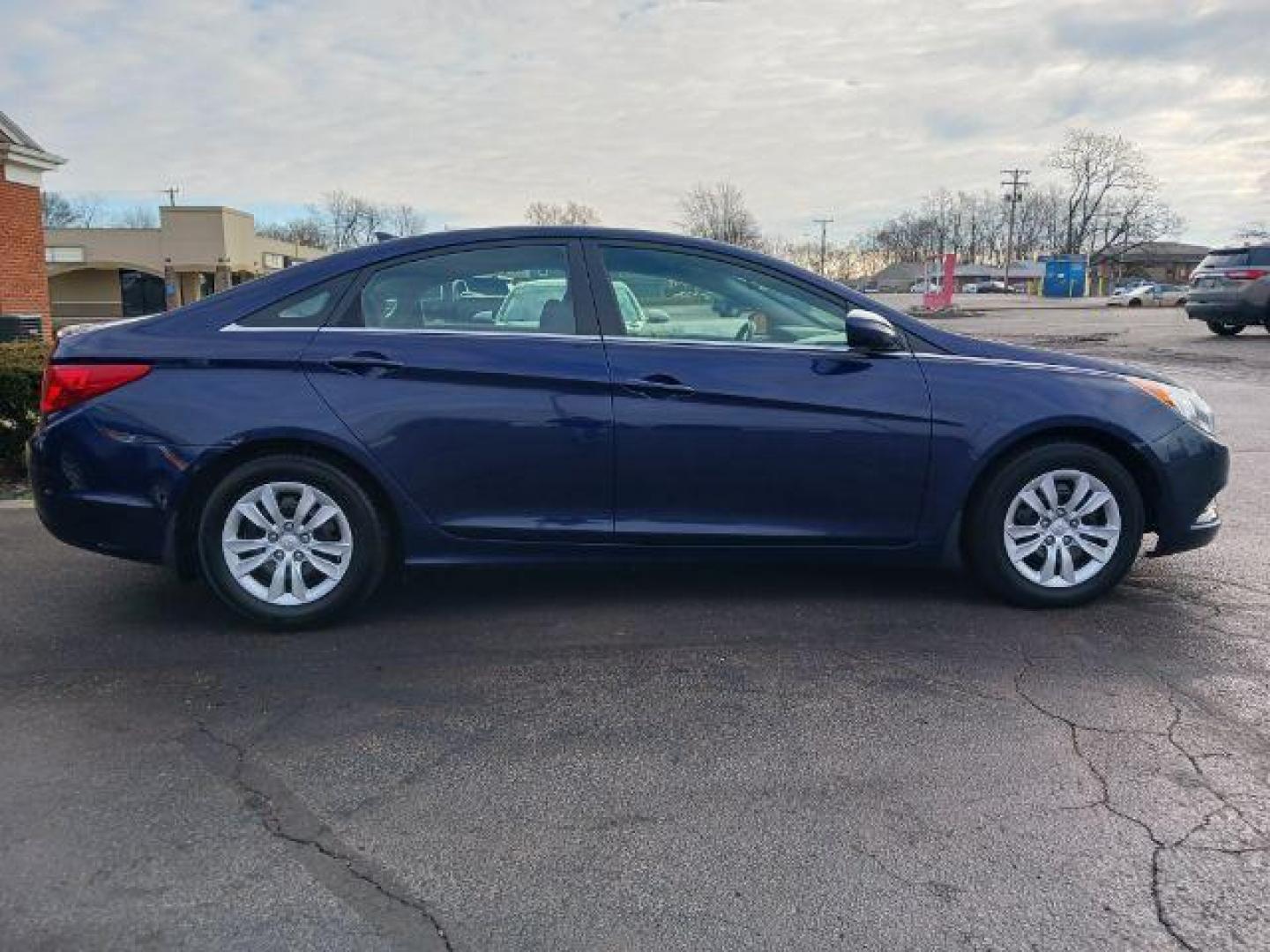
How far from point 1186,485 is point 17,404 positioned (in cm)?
706

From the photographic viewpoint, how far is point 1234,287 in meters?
19.4

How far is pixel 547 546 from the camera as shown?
432 centimetres

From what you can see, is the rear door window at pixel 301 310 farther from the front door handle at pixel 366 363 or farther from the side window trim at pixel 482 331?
the front door handle at pixel 366 363

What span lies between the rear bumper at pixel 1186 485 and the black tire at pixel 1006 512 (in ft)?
0.39

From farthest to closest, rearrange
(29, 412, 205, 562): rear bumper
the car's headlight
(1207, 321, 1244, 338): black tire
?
(1207, 321, 1244, 338): black tire → the car's headlight → (29, 412, 205, 562): rear bumper

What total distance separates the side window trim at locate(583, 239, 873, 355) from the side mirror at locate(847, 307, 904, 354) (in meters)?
0.07

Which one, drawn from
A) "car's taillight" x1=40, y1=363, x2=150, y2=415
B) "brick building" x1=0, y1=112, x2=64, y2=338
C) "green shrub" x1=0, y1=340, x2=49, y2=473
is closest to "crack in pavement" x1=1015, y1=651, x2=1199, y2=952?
"car's taillight" x1=40, y1=363, x2=150, y2=415

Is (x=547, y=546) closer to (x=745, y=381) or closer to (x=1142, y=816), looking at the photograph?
(x=745, y=381)

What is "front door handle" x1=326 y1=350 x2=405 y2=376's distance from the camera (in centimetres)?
414

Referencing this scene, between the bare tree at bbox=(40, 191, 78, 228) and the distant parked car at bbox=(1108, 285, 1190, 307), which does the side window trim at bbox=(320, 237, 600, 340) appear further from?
the bare tree at bbox=(40, 191, 78, 228)

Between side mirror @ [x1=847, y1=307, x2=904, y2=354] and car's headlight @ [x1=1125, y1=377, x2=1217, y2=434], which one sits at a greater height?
side mirror @ [x1=847, y1=307, x2=904, y2=354]

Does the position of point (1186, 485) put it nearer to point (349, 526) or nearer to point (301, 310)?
point (349, 526)

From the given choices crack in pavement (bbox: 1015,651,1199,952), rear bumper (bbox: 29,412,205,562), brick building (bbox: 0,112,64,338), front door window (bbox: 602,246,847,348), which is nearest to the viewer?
crack in pavement (bbox: 1015,651,1199,952)

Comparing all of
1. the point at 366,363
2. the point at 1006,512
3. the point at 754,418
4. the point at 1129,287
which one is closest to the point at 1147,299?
the point at 1129,287
